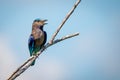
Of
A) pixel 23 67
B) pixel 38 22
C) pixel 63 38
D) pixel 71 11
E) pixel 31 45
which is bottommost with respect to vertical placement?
pixel 31 45

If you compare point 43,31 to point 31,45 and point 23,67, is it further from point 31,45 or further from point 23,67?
point 23,67

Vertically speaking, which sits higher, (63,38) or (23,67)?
(23,67)

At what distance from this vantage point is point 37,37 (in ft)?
27.9

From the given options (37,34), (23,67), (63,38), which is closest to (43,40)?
(37,34)

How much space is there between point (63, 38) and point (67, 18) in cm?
47

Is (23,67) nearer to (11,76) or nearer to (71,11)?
(11,76)

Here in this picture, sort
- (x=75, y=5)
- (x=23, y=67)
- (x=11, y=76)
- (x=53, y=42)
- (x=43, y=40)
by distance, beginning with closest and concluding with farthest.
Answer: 1. (x=11, y=76)
2. (x=23, y=67)
3. (x=75, y=5)
4. (x=53, y=42)
5. (x=43, y=40)

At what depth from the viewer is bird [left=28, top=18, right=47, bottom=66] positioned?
27.5 feet

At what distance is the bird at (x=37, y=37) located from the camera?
837 centimetres

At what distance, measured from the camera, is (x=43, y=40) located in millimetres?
8391

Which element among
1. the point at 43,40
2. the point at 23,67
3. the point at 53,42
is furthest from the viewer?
the point at 43,40

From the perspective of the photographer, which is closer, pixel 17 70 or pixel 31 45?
pixel 17 70

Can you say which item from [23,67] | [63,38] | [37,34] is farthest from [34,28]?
[23,67]

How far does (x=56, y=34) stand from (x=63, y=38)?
31 cm
